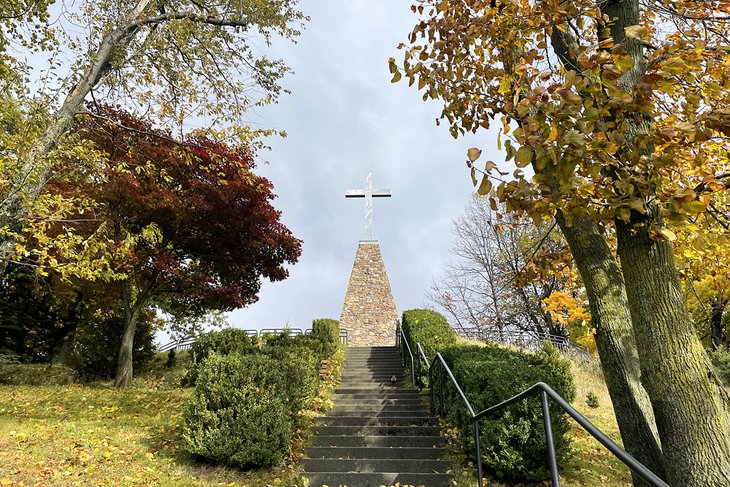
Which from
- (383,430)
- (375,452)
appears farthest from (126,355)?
(375,452)

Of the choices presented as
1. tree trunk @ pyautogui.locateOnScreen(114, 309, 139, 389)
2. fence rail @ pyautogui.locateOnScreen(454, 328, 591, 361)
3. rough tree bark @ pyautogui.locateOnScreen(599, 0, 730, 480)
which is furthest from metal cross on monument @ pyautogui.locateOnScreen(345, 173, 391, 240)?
rough tree bark @ pyautogui.locateOnScreen(599, 0, 730, 480)

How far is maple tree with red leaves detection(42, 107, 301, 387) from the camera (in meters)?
9.73

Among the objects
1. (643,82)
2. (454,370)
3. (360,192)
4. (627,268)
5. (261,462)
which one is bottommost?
(261,462)

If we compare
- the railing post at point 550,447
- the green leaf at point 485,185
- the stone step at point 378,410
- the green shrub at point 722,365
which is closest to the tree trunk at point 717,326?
the green shrub at point 722,365

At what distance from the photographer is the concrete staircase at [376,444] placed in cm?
486

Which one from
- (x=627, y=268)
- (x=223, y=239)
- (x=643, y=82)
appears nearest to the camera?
(x=643, y=82)

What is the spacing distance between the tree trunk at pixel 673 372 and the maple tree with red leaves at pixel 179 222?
318 inches

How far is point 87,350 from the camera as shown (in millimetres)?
10711

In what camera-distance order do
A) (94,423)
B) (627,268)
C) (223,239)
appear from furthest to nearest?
(223,239) < (94,423) < (627,268)

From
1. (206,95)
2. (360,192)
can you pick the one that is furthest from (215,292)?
(360,192)

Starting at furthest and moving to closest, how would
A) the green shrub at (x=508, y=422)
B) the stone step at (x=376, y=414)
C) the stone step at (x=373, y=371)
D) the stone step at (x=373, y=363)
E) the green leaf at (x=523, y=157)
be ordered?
the stone step at (x=373, y=363) < the stone step at (x=373, y=371) < the stone step at (x=376, y=414) < the green shrub at (x=508, y=422) < the green leaf at (x=523, y=157)

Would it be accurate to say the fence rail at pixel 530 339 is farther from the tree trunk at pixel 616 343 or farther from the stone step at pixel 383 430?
the tree trunk at pixel 616 343

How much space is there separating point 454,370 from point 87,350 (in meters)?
9.53

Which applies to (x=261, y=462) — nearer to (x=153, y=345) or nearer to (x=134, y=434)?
(x=134, y=434)
